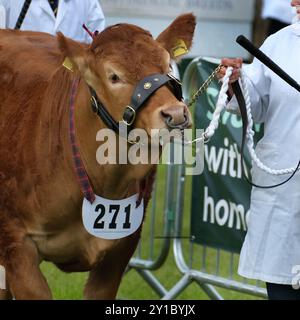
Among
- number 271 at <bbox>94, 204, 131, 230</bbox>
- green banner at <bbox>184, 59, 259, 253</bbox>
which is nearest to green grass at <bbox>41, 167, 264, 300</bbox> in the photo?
green banner at <bbox>184, 59, 259, 253</bbox>

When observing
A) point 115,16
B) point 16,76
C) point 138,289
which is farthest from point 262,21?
point 16,76

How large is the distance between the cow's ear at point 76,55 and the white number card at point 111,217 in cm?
66

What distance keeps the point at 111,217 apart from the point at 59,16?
1.91 metres

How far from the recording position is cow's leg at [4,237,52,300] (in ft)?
17.7

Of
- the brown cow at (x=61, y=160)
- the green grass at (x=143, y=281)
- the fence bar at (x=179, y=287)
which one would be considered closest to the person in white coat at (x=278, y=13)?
the green grass at (x=143, y=281)

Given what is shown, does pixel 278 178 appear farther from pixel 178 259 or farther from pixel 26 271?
pixel 178 259

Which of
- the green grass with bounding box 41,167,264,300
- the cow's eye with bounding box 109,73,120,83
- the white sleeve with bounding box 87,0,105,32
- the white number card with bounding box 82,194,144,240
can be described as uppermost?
the cow's eye with bounding box 109,73,120,83

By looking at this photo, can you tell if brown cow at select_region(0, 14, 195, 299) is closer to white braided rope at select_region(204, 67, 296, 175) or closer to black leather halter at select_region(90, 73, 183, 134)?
black leather halter at select_region(90, 73, 183, 134)

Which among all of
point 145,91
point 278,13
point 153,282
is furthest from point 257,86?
point 278,13

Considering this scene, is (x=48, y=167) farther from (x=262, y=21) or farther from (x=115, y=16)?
(x=262, y=21)

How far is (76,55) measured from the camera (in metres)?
5.04

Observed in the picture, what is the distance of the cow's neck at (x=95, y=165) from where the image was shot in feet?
17.1

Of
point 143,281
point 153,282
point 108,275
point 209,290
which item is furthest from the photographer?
point 143,281

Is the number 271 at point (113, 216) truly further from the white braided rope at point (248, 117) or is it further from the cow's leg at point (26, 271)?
the white braided rope at point (248, 117)
